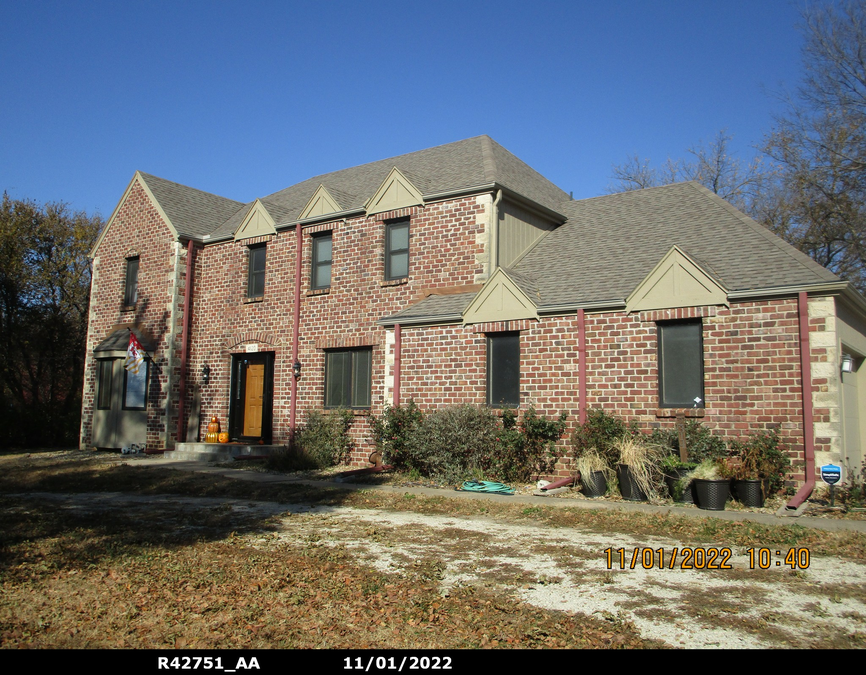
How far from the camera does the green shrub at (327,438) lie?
51.0 ft

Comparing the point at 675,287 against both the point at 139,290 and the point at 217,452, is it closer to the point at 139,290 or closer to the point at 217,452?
the point at 217,452

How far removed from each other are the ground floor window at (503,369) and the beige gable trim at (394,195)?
4.37 metres

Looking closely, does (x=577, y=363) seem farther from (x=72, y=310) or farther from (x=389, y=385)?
(x=72, y=310)

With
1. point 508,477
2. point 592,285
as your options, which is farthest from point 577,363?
point 508,477

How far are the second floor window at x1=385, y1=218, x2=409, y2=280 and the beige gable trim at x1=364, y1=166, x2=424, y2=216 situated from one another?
1.38ft

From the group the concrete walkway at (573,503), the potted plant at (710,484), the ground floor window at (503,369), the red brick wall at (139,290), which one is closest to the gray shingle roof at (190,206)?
the red brick wall at (139,290)

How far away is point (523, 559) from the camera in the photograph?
6.75 meters

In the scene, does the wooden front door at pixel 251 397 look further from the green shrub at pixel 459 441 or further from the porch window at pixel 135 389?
the green shrub at pixel 459 441

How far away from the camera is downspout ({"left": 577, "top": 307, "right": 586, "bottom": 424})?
41.0 ft

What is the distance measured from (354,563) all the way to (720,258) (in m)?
9.17

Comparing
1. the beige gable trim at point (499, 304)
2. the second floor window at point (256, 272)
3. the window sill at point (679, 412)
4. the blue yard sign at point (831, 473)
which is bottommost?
the blue yard sign at point (831, 473)

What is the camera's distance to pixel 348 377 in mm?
16922

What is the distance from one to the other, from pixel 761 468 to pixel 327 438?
9.35 meters

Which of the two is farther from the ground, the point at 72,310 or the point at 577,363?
the point at 72,310
